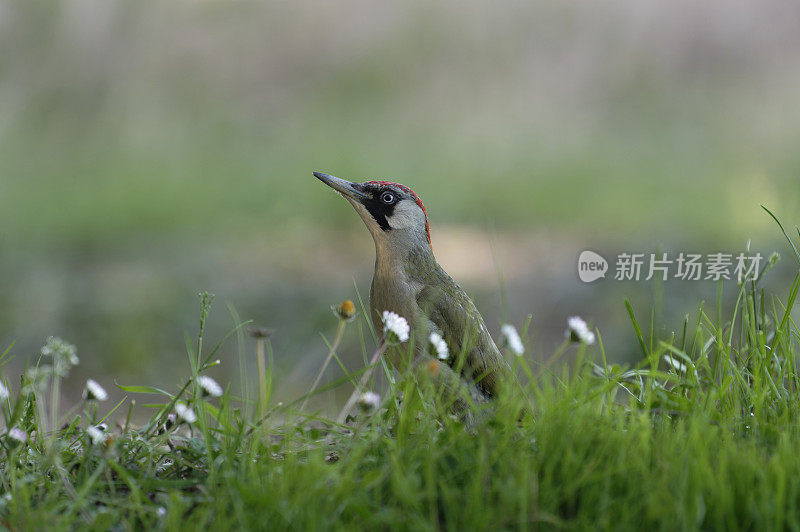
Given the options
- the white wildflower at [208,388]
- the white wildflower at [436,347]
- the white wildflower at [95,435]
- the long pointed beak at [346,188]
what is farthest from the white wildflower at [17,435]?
the long pointed beak at [346,188]

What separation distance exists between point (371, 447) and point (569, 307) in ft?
13.5

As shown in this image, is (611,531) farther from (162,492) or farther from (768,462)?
(162,492)

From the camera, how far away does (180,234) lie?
6723 millimetres

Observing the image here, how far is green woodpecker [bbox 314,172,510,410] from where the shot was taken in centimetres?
260

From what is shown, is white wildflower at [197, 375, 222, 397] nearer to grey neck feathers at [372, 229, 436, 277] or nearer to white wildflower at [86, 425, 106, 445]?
white wildflower at [86, 425, 106, 445]

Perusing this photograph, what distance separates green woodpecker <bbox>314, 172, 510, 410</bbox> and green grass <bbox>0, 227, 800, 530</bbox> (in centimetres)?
42

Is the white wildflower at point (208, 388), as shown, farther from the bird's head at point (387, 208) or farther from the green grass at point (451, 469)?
the bird's head at point (387, 208)

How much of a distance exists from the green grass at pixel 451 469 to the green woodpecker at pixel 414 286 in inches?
16.6

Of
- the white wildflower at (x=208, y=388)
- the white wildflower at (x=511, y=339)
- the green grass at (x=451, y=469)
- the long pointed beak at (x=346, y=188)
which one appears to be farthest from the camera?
the long pointed beak at (x=346, y=188)

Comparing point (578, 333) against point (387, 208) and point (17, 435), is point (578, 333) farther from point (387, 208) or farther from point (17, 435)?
point (17, 435)

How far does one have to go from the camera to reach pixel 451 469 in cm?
180

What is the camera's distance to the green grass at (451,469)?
161cm

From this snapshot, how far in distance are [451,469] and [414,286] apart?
92cm

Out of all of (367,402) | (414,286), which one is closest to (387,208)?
(414,286)
